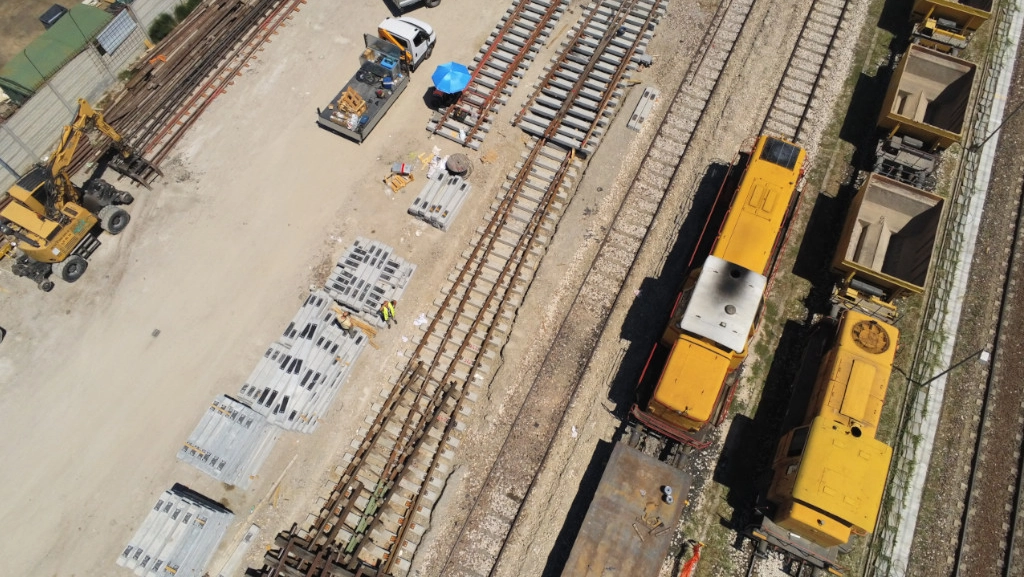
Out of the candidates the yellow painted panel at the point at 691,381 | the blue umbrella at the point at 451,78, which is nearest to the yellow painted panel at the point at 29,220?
the blue umbrella at the point at 451,78

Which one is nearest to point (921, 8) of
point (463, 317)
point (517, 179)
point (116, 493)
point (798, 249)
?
point (798, 249)

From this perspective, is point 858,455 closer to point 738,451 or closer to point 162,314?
point 738,451

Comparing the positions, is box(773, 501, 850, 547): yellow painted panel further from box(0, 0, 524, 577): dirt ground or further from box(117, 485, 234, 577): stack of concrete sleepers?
box(117, 485, 234, 577): stack of concrete sleepers

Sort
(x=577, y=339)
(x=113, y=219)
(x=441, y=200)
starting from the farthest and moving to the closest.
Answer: (x=441, y=200)
(x=113, y=219)
(x=577, y=339)

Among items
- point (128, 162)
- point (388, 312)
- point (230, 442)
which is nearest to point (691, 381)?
point (388, 312)

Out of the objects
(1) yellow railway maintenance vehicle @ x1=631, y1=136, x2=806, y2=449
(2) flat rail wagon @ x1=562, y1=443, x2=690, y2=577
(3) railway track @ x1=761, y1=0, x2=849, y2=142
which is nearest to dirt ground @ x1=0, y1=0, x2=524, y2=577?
(2) flat rail wagon @ x1=562, y1=443, x2=690, y2=577

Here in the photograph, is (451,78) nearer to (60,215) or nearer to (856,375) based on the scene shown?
(60,215)
